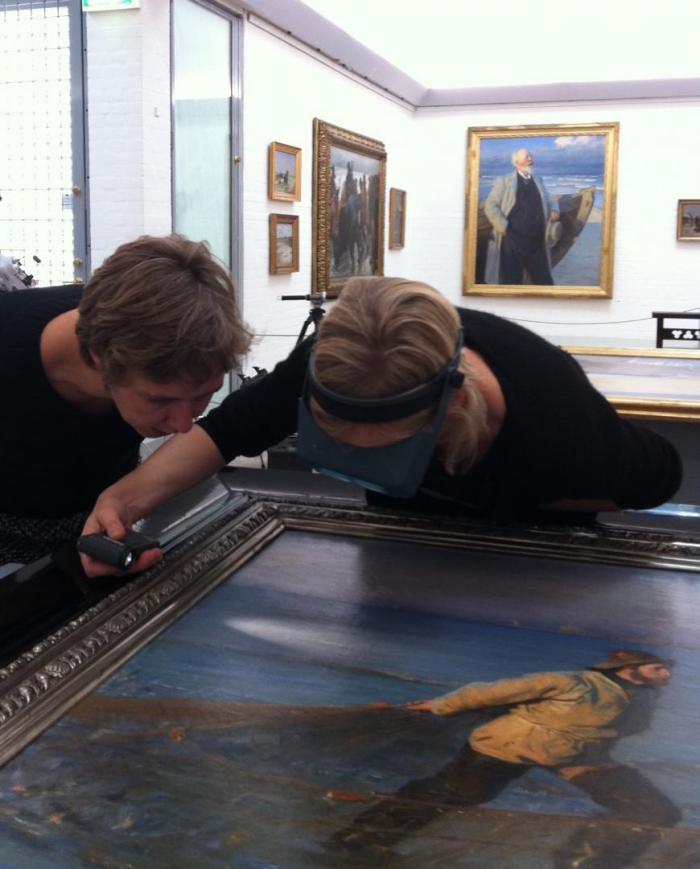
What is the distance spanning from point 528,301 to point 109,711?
12499 millimetres

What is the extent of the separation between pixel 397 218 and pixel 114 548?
11.6m

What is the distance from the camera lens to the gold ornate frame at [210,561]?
1.34m

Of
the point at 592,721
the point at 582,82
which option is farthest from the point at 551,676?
the point at 582,82

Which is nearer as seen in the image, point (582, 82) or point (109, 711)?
point (109, 711)

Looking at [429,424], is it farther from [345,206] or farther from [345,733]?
[345,206]

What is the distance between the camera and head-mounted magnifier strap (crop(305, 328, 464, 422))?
156 cm

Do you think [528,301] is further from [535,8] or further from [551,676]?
[551,676]

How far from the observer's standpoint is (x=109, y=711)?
1.31 meters

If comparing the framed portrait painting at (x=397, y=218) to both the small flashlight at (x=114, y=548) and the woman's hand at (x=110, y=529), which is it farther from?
the small flashlight at (x=114, y=548)

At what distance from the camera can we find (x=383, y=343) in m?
1.56

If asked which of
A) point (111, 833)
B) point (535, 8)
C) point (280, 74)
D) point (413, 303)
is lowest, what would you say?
point (111, 833)

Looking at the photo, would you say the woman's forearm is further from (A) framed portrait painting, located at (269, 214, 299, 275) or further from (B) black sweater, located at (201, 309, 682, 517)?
(A) framed portrait painting, located at (269, 214, 299, 275)

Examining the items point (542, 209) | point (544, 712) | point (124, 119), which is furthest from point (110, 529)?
point (542, 209)

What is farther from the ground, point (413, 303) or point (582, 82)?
point (582, 82)
